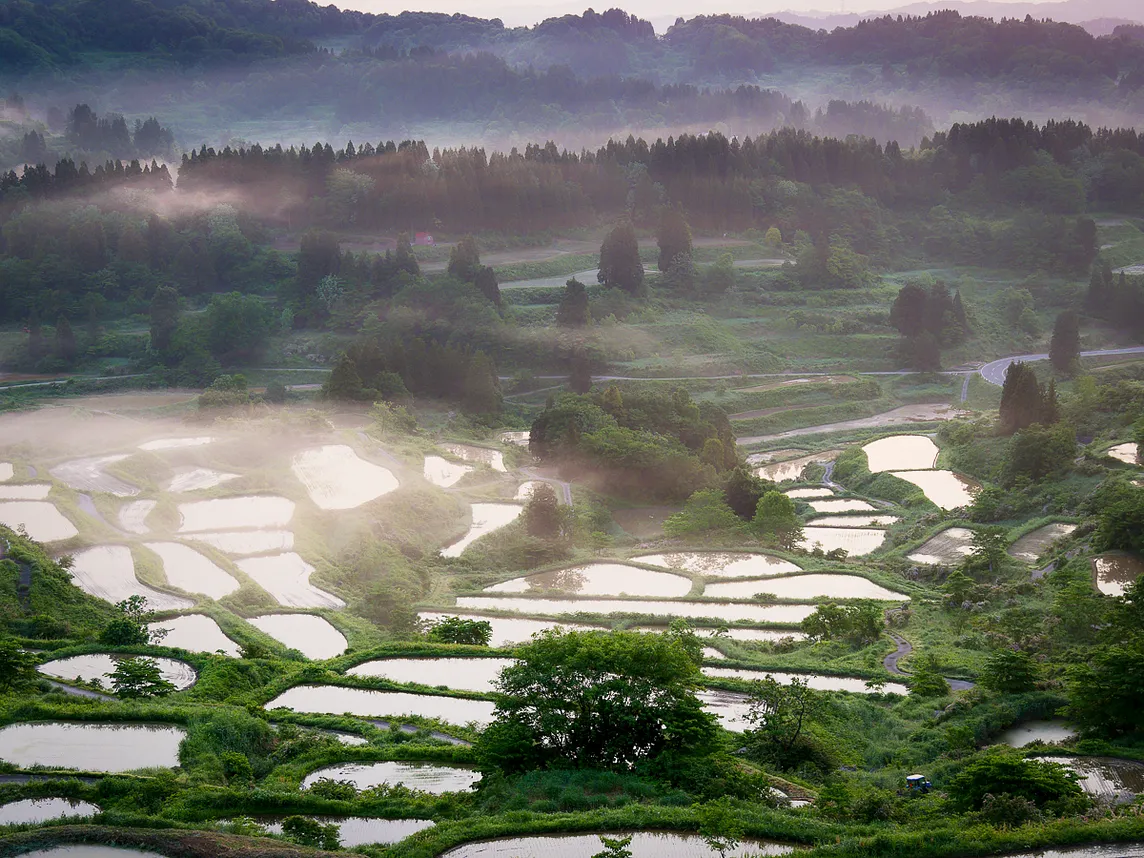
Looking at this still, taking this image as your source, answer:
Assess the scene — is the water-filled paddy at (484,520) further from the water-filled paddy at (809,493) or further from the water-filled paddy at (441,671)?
the water-filled paddy at (441,671)

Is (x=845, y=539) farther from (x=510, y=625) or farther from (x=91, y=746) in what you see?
(x=91, y=746)

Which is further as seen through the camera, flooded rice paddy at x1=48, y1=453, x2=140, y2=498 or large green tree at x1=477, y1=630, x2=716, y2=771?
flooded rice paddy at x1=48, y1=453, x2=140, y2=498

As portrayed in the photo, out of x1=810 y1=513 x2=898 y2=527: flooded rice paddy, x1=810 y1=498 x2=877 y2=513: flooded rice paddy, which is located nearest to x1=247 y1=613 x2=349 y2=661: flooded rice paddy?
x1=810 y1=513 x2=898 y2=527: flooded rice paddy

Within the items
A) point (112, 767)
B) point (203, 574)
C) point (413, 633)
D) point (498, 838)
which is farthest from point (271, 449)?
point (498, 838)

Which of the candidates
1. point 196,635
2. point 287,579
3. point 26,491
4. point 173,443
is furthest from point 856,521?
point 26,491

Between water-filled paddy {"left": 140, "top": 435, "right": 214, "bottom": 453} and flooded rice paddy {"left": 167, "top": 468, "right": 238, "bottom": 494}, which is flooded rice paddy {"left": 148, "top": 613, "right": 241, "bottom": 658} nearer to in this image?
flooded rice paddy {"left": 167, "top": 468, "right": 238, "bottom": 494}

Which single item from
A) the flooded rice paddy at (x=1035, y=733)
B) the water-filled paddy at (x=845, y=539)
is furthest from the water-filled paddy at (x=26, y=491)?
the flooded rice paddy at (x=1035, y=733)
